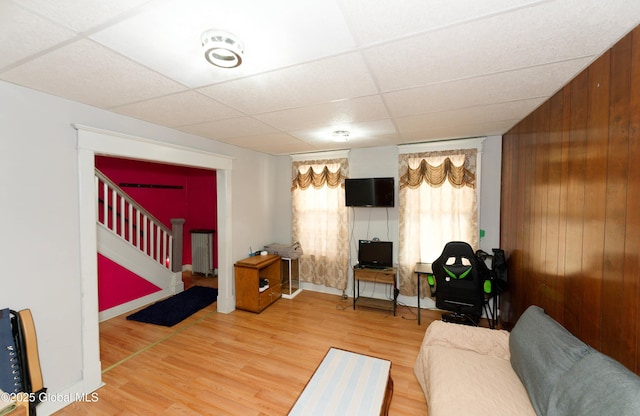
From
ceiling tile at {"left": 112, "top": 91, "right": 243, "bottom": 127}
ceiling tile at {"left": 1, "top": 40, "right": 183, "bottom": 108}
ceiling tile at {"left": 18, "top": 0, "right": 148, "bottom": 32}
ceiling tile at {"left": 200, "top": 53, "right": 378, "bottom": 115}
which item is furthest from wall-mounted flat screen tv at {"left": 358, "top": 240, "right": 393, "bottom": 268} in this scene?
ceiling tile at {"left": 18, "top": 0, "right": 148, "bottom": 32}

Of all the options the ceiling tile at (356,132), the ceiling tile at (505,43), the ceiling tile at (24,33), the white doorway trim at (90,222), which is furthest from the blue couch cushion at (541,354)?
the white doorway trim at (90,222)

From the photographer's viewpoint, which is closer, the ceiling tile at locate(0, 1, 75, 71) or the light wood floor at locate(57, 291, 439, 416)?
the ceiling tile at locate(0, 1, 75, 71)

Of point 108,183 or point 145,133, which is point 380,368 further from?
point 108,183

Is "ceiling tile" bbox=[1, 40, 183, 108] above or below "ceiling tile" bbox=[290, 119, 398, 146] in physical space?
below

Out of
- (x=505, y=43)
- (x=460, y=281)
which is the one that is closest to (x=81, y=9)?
(x=505, y=43)

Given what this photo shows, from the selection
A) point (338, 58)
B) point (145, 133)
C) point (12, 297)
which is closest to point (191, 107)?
point (145, 133)

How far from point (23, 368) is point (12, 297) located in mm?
616

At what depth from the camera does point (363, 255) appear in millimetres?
3930

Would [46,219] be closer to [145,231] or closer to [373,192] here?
[145,231]

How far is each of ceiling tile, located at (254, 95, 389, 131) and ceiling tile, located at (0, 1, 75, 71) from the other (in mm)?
1399

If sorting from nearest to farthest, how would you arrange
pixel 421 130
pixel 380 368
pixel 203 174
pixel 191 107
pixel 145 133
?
pixel 380 368, pixel 191 107, pixel 145 133, pixel 421 130, pixel 203 174

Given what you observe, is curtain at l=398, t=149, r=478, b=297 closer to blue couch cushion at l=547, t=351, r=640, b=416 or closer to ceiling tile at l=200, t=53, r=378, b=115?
ceiling tile at l=200, t=53, r=378, b=115

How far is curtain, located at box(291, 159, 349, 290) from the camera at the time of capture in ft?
13.8

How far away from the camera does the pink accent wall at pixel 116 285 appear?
3.44 meters
